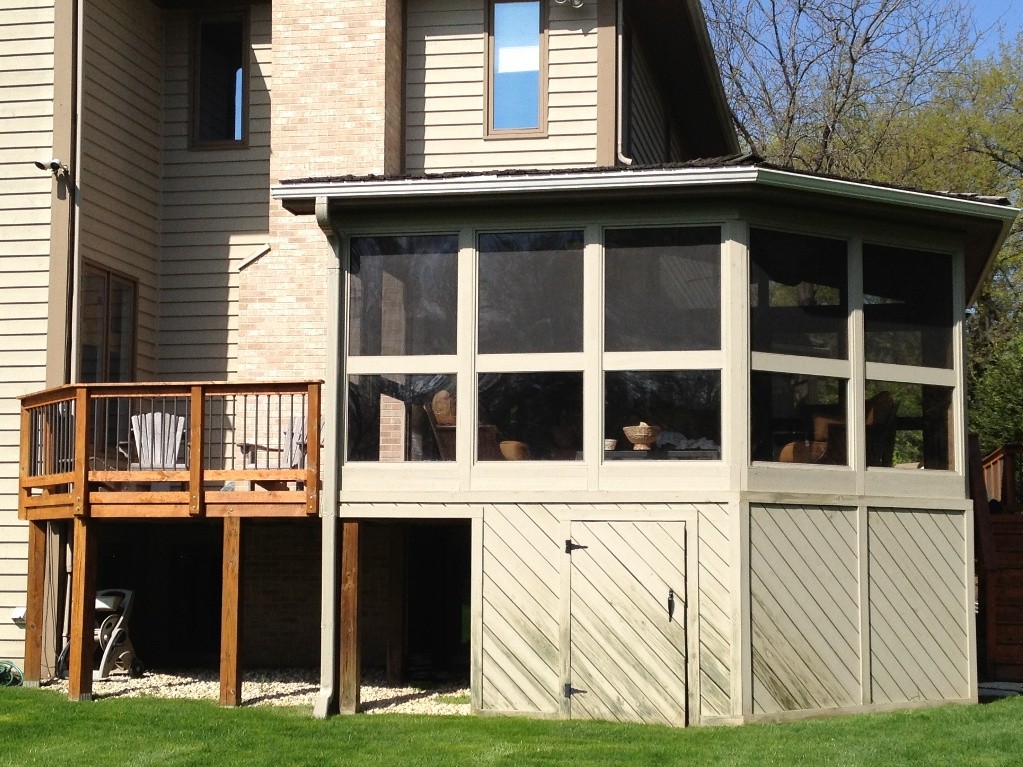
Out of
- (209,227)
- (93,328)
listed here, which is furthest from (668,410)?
(209,227)

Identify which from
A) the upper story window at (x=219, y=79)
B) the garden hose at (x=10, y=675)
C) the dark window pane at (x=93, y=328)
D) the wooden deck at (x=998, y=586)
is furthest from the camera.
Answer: the upper story window at (x=219, y=79)

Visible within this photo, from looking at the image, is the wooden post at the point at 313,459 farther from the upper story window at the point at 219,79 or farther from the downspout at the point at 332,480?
the upper story window at the point at 219,79

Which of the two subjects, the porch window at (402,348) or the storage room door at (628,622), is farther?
the porch window at (402,348)

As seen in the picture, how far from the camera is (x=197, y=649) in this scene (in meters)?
14.7

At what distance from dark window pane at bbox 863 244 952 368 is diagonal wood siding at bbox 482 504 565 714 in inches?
126

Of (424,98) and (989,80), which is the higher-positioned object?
(989,80)

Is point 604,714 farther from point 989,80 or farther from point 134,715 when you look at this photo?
point 989,80

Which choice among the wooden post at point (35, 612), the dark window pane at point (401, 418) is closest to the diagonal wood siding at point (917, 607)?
the dark window pane at point (401, 418)

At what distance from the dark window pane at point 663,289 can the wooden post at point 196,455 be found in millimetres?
3624

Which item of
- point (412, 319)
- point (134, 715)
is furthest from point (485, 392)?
point (134, 715)

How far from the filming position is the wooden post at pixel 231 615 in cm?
1141

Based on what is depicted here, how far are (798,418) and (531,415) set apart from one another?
2196 millimetres

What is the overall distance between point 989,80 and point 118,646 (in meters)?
25.5

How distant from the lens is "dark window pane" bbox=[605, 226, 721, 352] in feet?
35.4
